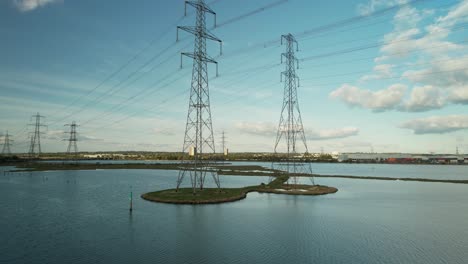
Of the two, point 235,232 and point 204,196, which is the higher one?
point 204,196

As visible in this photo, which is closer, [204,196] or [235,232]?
[235,232]

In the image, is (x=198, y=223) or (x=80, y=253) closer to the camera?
(x=80, y=253)

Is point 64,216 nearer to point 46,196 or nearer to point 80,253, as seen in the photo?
point 80,253

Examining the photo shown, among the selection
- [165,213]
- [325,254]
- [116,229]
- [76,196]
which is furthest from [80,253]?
[76,196]

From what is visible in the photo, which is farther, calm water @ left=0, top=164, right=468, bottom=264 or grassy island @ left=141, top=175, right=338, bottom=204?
grassy island @ left=141, top=175, right=338, bottom=204

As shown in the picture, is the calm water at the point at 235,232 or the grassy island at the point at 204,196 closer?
the calm water at the point at 235,232

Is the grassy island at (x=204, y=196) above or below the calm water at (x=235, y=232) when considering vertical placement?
above

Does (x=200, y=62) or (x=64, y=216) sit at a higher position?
(x=200, y=62)

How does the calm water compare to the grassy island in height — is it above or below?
below
